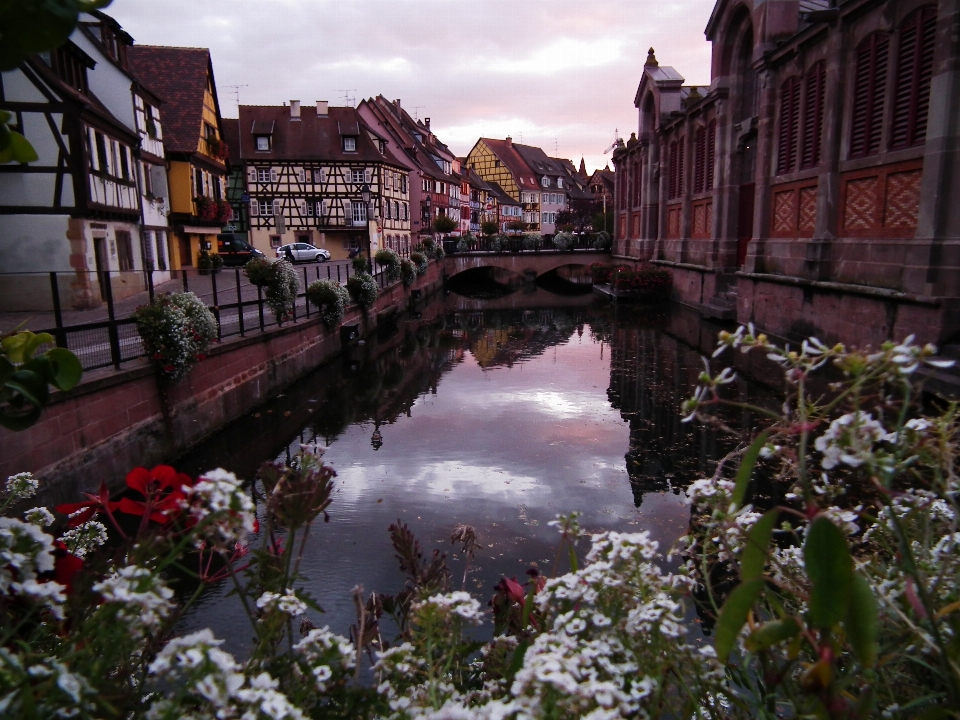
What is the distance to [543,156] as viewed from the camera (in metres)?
95.2

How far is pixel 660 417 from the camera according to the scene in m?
12.0

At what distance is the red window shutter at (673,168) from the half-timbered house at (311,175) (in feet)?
65.0

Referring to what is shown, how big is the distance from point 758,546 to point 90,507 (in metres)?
1.93

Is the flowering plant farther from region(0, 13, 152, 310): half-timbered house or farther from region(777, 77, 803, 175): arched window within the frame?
region(777, 77, 803, 175): arched window

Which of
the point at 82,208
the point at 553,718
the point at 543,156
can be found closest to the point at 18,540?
the point at 553,718

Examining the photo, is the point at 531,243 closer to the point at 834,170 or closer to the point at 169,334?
the point at 834,170

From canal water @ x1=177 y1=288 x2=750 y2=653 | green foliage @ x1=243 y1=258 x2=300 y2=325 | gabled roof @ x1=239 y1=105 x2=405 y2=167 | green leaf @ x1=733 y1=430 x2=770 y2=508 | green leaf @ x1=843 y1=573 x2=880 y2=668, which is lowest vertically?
canal water @ x1=177 y1=288 x2=750 y2=653

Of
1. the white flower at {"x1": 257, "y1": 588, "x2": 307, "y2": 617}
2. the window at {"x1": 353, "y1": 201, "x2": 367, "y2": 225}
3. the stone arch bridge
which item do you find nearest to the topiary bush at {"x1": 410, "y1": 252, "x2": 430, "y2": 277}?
the stone arch bridge

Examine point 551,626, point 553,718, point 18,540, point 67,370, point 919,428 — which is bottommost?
point 551,626

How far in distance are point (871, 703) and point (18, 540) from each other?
5.64ft

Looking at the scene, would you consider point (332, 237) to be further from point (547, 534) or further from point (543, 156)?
point (543, 156)

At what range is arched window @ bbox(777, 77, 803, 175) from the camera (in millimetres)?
17425

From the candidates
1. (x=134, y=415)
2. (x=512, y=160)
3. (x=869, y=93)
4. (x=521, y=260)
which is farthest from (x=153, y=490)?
(x=512, y=160)

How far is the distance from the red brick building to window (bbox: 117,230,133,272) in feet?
58.4
